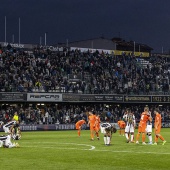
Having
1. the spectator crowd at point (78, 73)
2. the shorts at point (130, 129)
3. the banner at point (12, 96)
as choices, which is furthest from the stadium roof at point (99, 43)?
the shorts at point (130, 129)

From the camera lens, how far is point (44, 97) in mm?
63094

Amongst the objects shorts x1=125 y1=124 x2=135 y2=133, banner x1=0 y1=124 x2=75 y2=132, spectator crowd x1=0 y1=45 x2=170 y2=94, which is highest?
spectator crowd x1=0 y1=45 x2=170 y2=94

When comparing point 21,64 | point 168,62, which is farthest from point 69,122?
point 168,62

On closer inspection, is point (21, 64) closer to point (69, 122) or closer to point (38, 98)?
point (38, 98)

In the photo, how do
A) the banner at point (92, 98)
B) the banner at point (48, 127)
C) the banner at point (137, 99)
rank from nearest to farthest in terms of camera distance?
the banner at point (48, 127), the banner at point (92, 98), the banner at point (137, 99)

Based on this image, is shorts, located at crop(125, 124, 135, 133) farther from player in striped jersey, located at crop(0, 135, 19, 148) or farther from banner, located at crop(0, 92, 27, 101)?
banner, located at crop(0, 92, 27, 101)

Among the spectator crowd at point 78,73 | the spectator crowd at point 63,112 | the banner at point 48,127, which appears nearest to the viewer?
the banner at point 48,127

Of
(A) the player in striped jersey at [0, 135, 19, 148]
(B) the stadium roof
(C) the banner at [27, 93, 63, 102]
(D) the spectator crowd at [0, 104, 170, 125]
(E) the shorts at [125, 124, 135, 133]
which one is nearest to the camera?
(A) the player in striped jersey at [0, 135, 19, 148]

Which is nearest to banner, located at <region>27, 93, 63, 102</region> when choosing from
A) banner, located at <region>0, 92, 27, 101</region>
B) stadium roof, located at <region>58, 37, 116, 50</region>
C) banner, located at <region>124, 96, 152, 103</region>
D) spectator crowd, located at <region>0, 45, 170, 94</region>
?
spectator crowd, located at <region>0, 45, 170, 94</region>

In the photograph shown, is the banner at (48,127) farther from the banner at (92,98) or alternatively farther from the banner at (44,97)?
the banner at (92,98)

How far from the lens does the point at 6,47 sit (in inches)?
2665

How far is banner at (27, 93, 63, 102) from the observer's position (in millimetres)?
62144

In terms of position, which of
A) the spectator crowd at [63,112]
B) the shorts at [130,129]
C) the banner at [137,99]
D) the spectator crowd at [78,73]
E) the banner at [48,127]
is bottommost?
the banner at [48,127]

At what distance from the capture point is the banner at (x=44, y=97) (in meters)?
62.1
